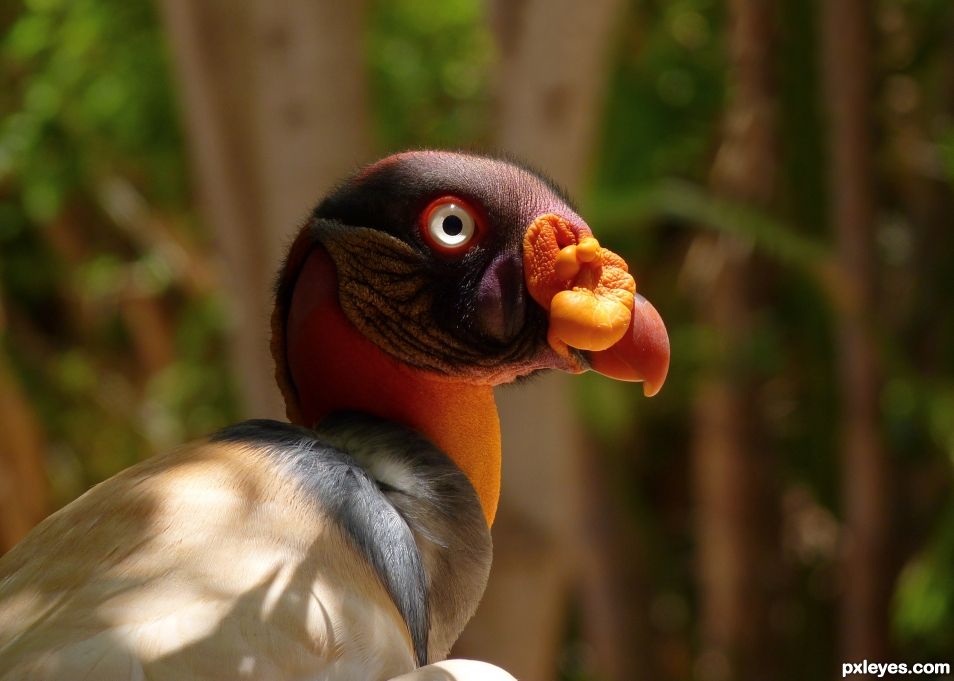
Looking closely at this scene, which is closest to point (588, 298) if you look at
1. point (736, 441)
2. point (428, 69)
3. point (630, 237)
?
point (428, 69)

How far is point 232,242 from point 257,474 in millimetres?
2480

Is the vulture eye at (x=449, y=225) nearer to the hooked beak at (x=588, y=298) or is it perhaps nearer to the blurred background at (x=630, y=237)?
the hooked beak at (x=588, y=298)

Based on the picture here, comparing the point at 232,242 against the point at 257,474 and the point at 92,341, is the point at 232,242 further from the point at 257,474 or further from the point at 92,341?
the point at 92,341

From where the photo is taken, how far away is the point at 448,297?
1616mm

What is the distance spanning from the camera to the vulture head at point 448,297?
1.58 metres

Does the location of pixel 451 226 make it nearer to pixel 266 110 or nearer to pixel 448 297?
pixel 448 297

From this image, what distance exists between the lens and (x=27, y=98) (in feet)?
15.7

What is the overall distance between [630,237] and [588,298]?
12.1 feet

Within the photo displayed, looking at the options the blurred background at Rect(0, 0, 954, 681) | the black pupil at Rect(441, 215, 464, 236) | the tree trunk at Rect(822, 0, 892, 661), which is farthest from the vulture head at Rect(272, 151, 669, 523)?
the tree trunk at Rect(822, 0, 892, 661)

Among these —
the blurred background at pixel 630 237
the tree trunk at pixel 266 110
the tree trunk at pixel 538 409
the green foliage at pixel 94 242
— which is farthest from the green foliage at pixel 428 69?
the tree trunk at pixel 538 409

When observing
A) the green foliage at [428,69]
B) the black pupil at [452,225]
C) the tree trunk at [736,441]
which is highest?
the green foliage at [428,69]

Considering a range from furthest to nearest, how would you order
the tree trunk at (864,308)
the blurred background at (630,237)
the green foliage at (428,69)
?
the green foliage at (428,69), the tree trunk at (864,308), the blurred background at (630,237)

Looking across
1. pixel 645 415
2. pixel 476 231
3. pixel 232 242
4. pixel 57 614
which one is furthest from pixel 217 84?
pixel 645 415

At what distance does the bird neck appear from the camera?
64.2 inches
